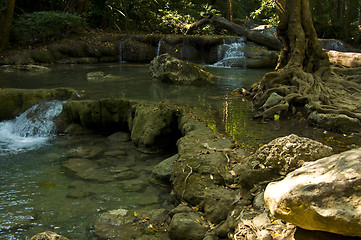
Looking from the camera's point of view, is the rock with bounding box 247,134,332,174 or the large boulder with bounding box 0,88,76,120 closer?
the rock with bounding box 247,134,332,174

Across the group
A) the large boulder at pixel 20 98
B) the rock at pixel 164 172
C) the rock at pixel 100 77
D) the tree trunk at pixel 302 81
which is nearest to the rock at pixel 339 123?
the tree trunk at pixel 302 81

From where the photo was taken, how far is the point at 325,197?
2.37 m

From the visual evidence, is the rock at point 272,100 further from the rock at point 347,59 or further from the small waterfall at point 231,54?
the small waterfall at point 231,54

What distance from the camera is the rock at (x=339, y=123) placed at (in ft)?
22.0

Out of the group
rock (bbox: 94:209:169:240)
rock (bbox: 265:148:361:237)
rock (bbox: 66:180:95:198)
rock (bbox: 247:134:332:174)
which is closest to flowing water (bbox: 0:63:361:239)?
rock (bbox: 66:180:95:198)

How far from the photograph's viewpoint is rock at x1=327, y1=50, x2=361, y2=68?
12.4 metres

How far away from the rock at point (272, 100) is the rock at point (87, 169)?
4004 millimetres

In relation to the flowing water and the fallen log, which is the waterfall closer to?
the flowing water

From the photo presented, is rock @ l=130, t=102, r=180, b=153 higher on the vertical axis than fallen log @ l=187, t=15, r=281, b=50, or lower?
lower

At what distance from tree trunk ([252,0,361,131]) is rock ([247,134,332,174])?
11.8 ft

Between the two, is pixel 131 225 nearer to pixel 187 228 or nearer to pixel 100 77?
pixel 187 228

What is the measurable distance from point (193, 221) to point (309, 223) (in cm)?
185

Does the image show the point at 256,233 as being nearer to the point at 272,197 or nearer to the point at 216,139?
the point at 272,197

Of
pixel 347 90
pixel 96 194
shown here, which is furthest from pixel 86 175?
pixel 347 90
